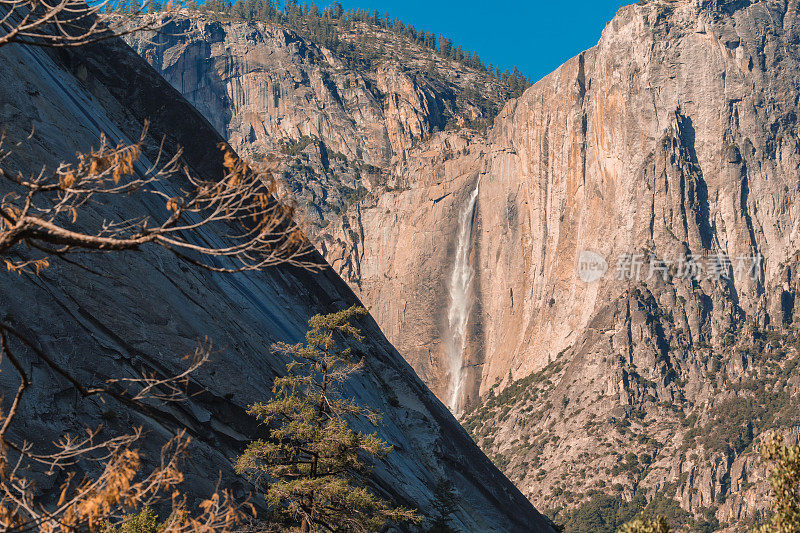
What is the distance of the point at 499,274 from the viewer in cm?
13025

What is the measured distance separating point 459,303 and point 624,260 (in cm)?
2776

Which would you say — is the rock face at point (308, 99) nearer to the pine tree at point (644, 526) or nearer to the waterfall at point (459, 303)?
the waterfall at point (459, 303)

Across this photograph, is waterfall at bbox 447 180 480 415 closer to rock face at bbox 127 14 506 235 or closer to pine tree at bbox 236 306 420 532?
rock face at bbox 127 14 506 235

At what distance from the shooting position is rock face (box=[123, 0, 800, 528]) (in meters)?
105

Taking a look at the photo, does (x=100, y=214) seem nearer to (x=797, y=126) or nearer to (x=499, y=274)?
(x=499, y=274)

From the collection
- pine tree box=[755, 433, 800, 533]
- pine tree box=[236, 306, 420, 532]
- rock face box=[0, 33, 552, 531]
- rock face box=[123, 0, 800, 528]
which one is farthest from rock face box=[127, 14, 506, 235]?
pine tree box=[755, 433, 800, 533]

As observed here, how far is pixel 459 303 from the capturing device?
131250mm

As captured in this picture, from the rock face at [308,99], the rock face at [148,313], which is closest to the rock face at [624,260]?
the rock face at [308,99]

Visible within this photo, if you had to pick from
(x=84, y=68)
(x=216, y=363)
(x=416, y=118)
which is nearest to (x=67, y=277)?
(x=216, y=363)

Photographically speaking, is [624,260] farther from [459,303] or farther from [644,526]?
[644,526]

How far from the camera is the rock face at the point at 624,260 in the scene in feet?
345

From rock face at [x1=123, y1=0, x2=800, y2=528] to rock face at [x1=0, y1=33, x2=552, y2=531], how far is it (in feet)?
227

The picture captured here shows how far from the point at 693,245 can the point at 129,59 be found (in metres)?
95.7

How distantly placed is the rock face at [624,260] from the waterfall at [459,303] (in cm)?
67
